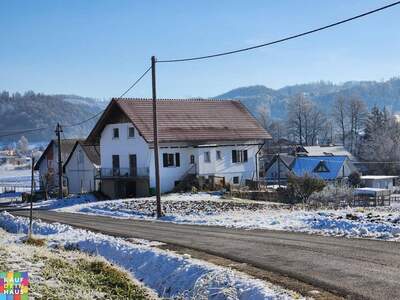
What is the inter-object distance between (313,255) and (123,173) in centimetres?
3691

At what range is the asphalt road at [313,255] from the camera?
10664mm

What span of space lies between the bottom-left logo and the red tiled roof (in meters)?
35.2

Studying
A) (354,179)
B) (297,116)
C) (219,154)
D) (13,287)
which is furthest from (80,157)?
(297,116)

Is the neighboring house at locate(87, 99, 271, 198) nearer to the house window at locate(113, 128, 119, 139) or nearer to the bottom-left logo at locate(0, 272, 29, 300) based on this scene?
the house window at locate(113, 128, 119, 139)

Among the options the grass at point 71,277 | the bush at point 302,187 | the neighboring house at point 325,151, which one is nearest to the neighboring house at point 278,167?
the neighboring house at point 325,151

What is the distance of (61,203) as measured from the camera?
150 feet

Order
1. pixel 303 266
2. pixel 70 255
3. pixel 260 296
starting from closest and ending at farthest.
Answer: pixel 260 296 → pixel 303 266 → pixel 70 255

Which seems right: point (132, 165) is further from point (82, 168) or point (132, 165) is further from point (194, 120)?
point (82, 168)

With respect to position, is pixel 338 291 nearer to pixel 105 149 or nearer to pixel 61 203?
pixel 61 203

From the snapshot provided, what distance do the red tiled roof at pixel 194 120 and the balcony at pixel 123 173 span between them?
3309mm

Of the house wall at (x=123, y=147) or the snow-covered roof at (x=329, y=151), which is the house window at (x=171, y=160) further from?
the snow-covered roof at (x=329, y=151)

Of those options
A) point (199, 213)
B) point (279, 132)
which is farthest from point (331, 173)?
point (279, 132)

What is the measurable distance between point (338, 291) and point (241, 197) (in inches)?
1320

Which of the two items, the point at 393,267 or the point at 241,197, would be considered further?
the point at 241,197
